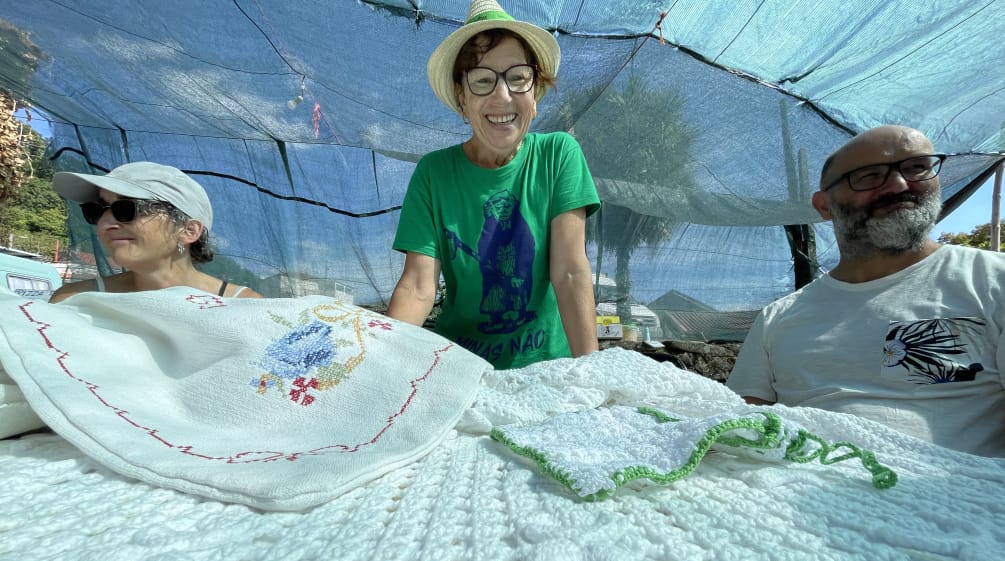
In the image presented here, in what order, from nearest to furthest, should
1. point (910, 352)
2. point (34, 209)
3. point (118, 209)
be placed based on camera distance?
point (910, 352) → point (118, 209) → point (34, 209)

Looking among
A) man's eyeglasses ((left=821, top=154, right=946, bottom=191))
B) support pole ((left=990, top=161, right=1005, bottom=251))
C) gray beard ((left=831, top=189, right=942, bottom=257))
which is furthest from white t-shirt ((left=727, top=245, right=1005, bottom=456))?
support pole ((left=990, top=161, right=1005, bottom=251))

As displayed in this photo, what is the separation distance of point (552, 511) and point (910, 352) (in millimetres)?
1213

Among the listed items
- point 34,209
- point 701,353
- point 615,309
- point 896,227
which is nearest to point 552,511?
point 896,227

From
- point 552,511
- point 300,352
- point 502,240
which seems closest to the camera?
point 552,511

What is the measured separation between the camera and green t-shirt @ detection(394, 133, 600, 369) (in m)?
1.33

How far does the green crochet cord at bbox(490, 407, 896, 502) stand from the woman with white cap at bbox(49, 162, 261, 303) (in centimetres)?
135

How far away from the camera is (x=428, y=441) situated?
62cm

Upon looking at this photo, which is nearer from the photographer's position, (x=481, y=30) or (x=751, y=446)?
(x=751, y=446)

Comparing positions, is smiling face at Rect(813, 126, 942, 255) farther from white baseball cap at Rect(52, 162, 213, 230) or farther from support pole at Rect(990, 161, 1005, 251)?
support pole at Rect(990, 161, 1005, 251)

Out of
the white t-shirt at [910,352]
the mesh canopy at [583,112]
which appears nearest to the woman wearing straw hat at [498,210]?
the white t-shirt at [910,352]

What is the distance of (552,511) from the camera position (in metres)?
0.45

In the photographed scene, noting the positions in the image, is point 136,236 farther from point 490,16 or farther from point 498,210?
point 490,16

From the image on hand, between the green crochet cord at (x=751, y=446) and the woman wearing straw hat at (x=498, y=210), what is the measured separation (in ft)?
2.30

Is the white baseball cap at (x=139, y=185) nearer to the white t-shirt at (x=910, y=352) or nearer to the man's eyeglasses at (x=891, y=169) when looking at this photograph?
the white t-shirt at (x=910, y=352)
